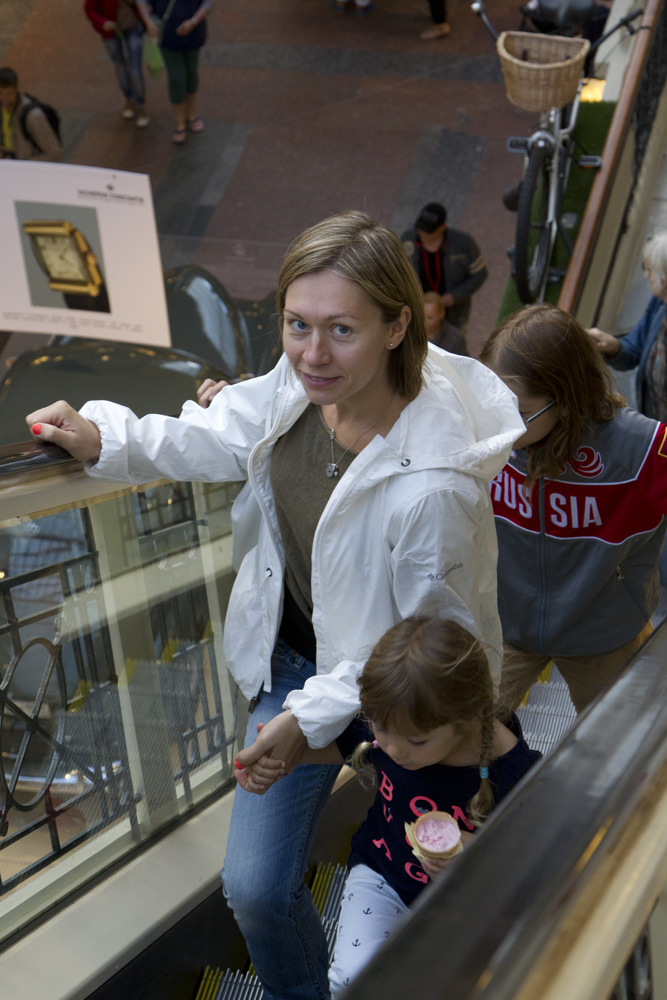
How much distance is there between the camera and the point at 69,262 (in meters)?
5.17

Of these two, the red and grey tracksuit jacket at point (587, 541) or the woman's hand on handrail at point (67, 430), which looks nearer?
the woman's hand on handrail at point (67, 430)

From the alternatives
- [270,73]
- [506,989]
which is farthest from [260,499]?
[270,73]

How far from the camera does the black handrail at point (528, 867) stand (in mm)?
725

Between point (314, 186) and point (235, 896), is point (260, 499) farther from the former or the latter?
point (314, 186)

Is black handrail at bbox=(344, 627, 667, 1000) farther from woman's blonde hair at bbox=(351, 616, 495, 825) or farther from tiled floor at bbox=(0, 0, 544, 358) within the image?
tiled floor at bbox=(0, 0, 544, 358)

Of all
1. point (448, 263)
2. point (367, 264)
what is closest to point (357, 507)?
point (367, 264)

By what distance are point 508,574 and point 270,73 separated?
30.2ft

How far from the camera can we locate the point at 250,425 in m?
2.02

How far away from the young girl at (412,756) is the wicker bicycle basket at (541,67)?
512 centimetres

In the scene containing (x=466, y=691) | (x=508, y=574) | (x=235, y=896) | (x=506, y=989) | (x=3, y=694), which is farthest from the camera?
(x=508, y=574)

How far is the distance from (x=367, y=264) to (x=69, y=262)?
387 cm

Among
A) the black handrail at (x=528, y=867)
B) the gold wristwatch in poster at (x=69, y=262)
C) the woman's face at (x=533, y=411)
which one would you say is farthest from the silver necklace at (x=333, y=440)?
the gold wristwatch in poster at (x=69, y=262)

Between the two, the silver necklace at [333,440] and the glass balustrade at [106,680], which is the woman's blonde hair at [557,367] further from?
the glass balustrade at [106,680]

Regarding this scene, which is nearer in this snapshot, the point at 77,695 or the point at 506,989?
the point at 506,989
